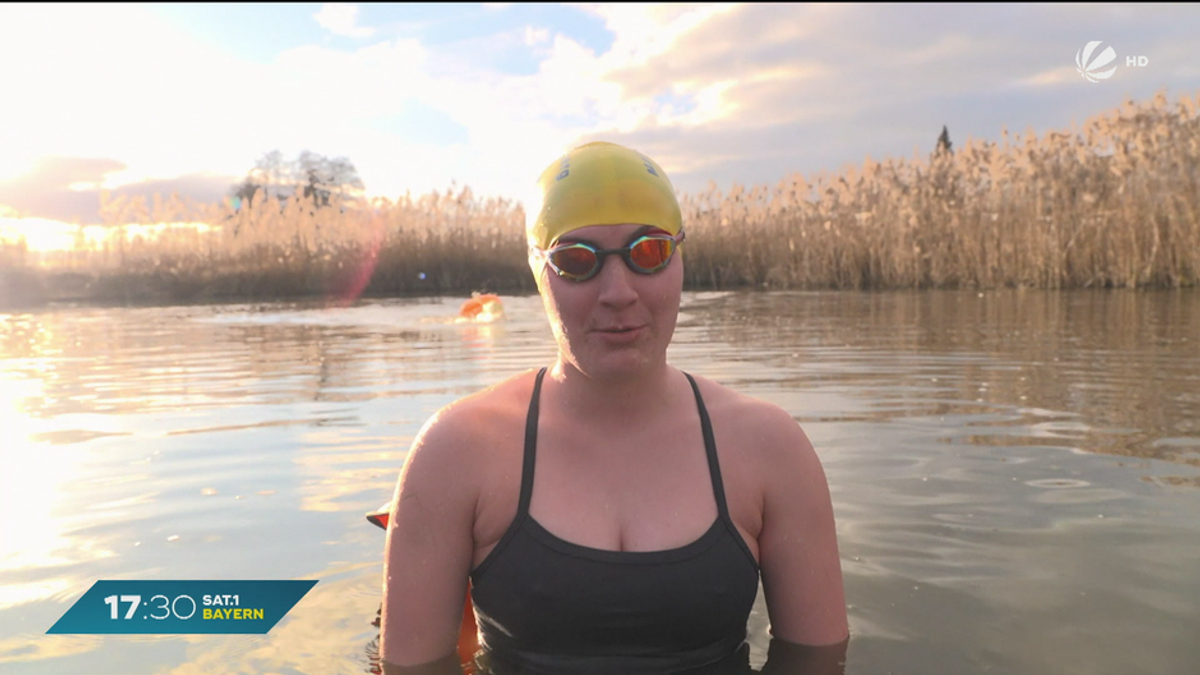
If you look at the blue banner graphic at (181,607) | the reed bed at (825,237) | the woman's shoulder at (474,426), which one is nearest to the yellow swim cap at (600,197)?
the woman's shoulder at (474,426)

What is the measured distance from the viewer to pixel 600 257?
2420 mm

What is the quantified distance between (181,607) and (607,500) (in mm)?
2031

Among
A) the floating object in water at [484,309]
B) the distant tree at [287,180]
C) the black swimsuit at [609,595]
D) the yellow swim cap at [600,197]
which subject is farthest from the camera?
the distant tree at [287,180]

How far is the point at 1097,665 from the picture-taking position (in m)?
2.89

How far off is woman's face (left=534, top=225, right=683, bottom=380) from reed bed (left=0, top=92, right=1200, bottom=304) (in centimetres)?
1600

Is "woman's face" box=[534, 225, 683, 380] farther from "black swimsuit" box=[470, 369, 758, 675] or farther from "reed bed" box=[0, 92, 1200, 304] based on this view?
"reed bed" box=[0, 92, 1200, 304]

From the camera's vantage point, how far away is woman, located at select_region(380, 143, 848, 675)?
2.38m

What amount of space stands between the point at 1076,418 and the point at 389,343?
819 cm

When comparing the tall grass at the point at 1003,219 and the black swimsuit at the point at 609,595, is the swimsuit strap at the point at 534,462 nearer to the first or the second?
the black swimsuit at the point at 609,595

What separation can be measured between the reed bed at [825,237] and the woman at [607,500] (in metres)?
15.8

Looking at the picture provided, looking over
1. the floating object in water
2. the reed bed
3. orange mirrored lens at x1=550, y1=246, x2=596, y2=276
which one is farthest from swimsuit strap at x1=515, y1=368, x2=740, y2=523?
the reed bed

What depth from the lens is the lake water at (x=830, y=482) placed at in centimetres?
318

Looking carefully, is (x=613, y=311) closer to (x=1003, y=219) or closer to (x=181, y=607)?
(x=181, y=607)

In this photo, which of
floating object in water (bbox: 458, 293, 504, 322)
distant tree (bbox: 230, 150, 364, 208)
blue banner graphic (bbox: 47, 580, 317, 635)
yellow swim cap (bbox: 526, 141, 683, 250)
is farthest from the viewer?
distant tree (bbox: 230, 150, 364, 208)
